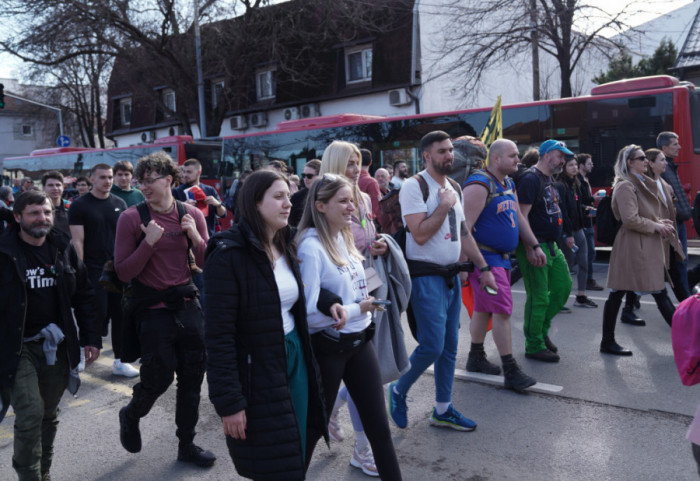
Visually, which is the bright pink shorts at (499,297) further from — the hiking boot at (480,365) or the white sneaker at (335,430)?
the white sneaker at (335,430)

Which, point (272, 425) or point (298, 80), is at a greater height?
point (298, 80)

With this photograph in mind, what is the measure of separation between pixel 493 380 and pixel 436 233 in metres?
1.65

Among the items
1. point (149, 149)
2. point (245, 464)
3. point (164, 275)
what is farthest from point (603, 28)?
point (245, 464)

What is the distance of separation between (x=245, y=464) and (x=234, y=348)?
1.48 ft

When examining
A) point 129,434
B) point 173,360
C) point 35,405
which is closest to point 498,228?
point 173,360

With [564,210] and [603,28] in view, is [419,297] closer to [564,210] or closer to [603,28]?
[564,210]

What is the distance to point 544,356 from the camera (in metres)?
5.64

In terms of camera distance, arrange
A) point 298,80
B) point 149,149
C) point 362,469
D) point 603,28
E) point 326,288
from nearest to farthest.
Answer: point 326,288 → point 362,469 → point 603,28 → point 149,149 → point 298,80

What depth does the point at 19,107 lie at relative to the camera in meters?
55.9

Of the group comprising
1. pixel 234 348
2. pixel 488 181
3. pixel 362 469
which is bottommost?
pixel 362 469

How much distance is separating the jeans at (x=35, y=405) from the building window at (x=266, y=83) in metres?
24.6

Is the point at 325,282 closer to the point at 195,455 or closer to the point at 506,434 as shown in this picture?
the point at 195,455

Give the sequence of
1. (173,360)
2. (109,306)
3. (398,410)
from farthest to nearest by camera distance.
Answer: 1. (109,306)
2. (398,410)
3. (173,360)

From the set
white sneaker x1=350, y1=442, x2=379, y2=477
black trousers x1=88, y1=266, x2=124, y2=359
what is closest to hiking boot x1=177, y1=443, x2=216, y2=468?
white sneaker x1=350, y1=442, x2=379, y2=477
